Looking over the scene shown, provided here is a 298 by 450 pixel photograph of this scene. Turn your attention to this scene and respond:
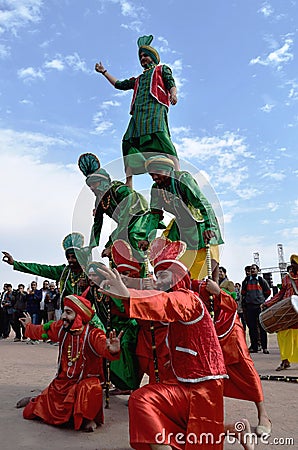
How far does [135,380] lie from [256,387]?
1.34 meters

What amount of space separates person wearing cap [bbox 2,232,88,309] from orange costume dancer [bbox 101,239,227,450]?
2386mm

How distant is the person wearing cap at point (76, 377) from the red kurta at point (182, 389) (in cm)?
115

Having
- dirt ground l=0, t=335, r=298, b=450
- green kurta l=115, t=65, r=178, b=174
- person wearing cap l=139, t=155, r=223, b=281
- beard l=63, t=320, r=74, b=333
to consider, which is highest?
green kurta l=115, t=65, r=178, b=174

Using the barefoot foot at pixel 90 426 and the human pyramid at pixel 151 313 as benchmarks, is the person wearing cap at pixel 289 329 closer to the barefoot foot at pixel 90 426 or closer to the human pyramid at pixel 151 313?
the human pyramid at pixel 151 313

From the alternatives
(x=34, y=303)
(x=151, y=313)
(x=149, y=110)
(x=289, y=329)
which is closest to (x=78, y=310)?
(x=151, y=313)

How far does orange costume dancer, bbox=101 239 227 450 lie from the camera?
110 inches

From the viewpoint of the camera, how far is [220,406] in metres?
3.13

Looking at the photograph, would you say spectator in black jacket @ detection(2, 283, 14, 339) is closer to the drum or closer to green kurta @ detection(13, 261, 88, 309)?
green kurta @ detection(13, 261, 88, 309)

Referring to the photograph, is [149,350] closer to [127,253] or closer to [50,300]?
[127,253]

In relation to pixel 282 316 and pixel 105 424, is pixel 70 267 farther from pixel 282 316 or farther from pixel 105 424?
pixel 282 316

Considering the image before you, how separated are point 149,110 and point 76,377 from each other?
3262 mm

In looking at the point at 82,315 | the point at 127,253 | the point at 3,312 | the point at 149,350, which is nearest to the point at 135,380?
the point at 149,350

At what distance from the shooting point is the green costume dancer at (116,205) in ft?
18.4

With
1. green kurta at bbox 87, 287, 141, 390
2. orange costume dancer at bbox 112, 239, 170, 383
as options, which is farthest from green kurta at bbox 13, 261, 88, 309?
orange costume dancer at bbox 112, 239, 170, 383
